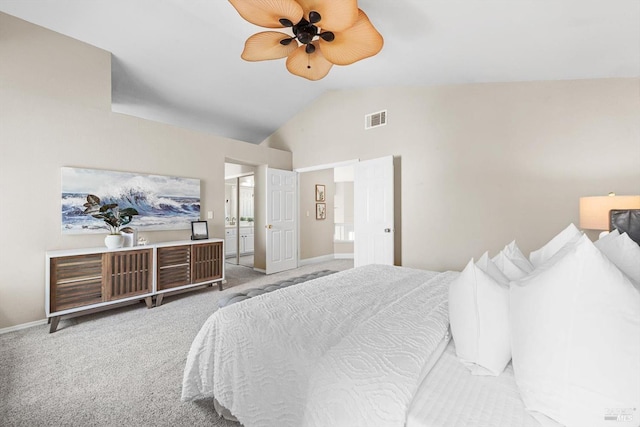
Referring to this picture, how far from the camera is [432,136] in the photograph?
3893mm

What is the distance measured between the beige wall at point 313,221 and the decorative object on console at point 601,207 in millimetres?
4659

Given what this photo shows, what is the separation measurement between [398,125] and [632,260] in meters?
3.62

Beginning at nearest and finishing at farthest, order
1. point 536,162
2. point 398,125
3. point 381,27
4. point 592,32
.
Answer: point 592,32 → point 381,27 → point 536,162 → point 398,125

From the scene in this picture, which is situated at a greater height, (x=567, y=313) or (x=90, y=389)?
(x=567, y=313)

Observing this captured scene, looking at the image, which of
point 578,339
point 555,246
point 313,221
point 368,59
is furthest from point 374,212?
point 578,339

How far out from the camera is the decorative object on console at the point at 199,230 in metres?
4.10

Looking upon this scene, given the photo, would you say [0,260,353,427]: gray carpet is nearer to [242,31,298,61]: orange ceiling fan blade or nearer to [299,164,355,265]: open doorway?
[242,31,298,61]: orange ceiling fan blade

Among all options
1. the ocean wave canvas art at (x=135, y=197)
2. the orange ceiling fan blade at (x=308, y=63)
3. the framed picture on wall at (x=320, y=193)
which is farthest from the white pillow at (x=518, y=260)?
the framed picture on wall at (x=320, y=193)

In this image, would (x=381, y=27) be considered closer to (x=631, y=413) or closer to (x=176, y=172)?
(x=631, y=413)

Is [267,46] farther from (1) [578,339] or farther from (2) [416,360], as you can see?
(1) [578,339]

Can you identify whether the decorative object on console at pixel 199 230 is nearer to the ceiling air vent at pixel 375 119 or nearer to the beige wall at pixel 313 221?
the beige wall at pixel 313 221

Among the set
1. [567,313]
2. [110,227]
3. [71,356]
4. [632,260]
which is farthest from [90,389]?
[632,260]

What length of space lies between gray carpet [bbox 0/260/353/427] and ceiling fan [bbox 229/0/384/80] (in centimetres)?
252

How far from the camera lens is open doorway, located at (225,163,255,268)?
6.25m
